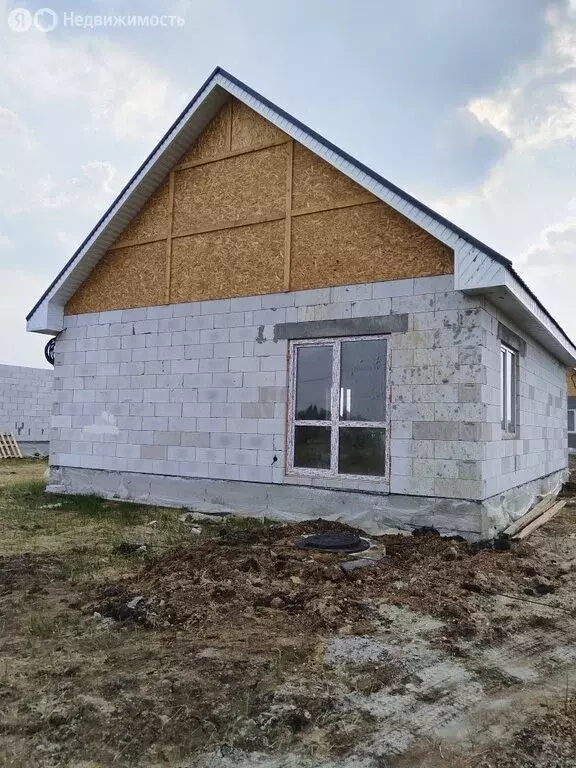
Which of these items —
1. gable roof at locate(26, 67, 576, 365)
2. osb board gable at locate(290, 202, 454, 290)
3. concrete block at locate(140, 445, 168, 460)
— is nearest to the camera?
gable roof at locate(26, 67, 576, 365)

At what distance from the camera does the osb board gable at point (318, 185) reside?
822 centimetres

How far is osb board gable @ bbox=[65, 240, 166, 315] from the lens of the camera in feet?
32.8

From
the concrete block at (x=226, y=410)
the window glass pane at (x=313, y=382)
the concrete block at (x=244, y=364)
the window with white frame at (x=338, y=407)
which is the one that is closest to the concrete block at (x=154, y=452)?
the concrete block at (x=226, y=410)

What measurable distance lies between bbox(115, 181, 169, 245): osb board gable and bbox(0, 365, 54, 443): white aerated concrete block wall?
597 inches

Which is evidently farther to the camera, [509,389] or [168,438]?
[168,438]

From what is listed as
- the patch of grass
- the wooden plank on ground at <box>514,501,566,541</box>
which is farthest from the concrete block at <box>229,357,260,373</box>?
the patch of grass

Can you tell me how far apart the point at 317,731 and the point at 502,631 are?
2088 millimetres

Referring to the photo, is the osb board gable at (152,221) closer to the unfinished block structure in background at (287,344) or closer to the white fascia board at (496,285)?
the unfinished block structure in background at (287,344)

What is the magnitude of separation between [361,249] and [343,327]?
1.15m

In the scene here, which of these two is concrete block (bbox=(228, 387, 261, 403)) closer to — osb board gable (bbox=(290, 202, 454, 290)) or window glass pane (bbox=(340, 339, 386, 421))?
window glass pane (bbox=(340, 339, 386, 421))

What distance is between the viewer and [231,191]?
30.7 ft

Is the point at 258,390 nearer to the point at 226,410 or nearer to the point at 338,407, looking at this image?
the point at 226,410

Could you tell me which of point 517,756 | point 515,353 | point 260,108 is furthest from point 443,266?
point 517,756

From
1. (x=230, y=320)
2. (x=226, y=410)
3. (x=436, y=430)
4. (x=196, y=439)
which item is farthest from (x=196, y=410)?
(x=436, y=430)
